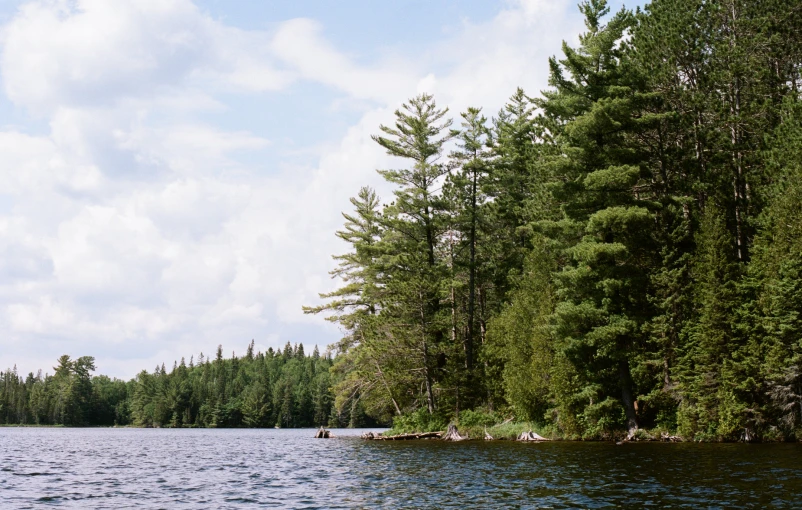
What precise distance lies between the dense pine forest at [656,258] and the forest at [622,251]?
121 millimetres

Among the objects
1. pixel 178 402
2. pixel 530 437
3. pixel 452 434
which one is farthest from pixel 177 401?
pixel 530 437

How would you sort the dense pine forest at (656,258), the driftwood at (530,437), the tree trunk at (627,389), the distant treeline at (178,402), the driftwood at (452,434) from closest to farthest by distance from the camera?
the dense pine forest at (656,258) → the tree trunk at (627,389) → the driftwood at (530,437) → the driftwood at (452,434) → the distant treeline at (178,402)

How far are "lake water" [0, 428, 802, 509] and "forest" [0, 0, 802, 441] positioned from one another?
16.6 feet

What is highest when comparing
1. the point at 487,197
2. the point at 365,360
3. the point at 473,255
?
the point at 487,197

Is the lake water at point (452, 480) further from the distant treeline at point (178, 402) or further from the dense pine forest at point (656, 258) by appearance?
the distant treeline at point (178, 402)

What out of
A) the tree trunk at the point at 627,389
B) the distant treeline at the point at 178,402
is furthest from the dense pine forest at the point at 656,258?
the distant treeline at the point at 178,402

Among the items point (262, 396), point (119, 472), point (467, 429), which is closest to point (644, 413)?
point (467, 429)

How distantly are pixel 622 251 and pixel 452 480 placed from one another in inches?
806

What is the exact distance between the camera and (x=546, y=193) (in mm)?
49281

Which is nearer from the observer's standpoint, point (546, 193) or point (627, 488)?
point (627, 488)

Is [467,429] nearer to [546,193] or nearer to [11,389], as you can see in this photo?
[546,193]

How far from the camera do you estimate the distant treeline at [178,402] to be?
498 ft

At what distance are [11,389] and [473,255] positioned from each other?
169475mm

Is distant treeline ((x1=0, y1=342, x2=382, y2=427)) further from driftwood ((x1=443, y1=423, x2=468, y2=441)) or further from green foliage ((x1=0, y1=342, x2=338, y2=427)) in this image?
driftwood ((x1=443, y1=423, x2=468, y2=441))
